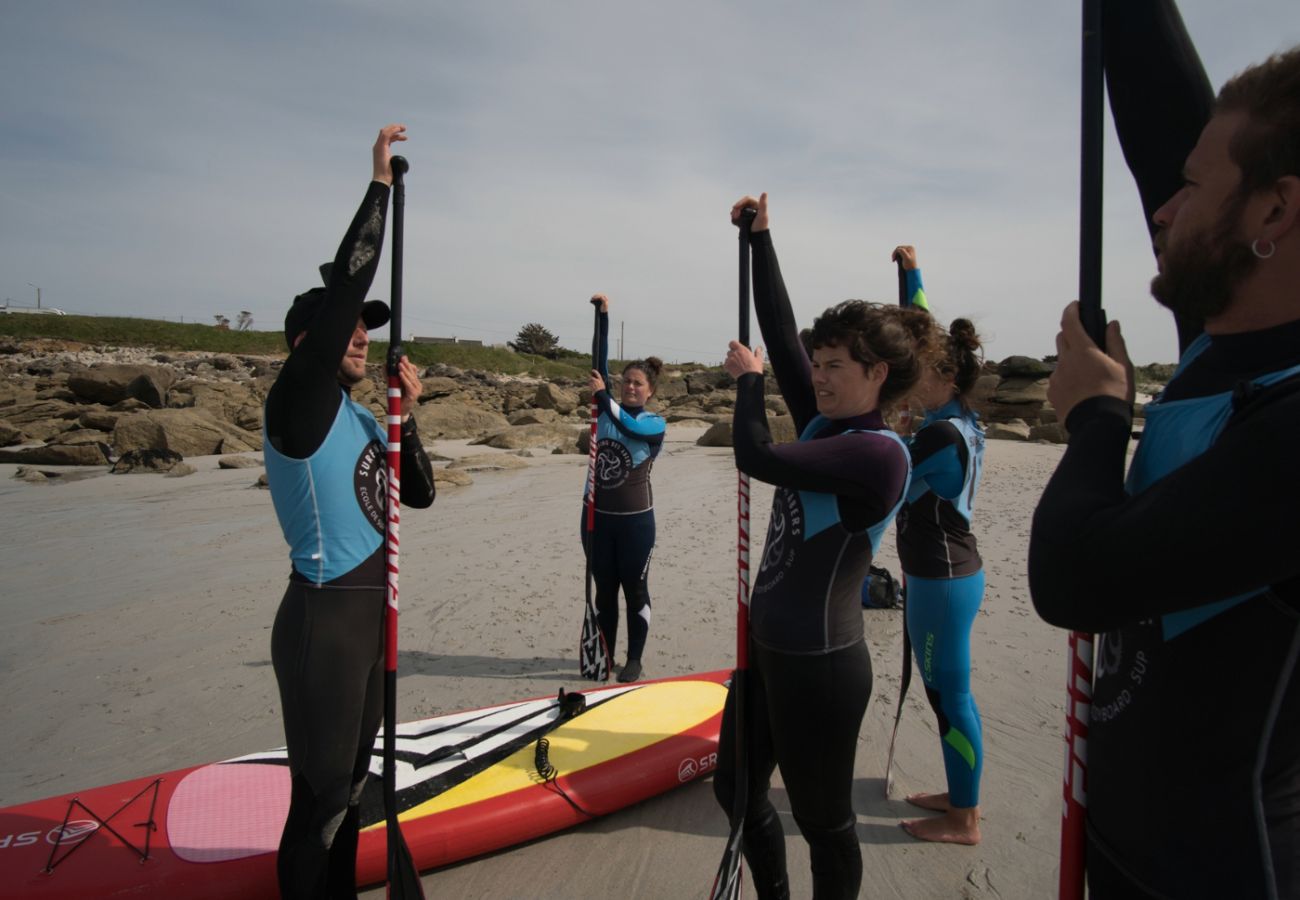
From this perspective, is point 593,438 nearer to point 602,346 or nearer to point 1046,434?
point 602,346

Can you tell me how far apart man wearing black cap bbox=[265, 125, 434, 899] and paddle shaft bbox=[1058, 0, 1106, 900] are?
6.26 feet

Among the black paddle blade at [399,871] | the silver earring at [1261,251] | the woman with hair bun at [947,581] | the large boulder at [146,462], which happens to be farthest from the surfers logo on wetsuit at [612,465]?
the large boulder at [146,462]

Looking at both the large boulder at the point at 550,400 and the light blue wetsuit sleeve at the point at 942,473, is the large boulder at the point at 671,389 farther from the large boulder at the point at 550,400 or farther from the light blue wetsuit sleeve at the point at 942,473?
the light blue wetsuit sleeve at the point at 942,473

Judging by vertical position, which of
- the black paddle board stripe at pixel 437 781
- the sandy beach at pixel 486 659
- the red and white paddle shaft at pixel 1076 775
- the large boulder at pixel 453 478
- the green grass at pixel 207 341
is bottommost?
the sandy beach at pixel 486 659

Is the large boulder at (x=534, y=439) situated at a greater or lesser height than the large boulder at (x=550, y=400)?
lesser

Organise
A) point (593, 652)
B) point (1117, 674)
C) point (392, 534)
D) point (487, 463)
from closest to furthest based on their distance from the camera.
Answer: point (1117, 674), point (392, 534), point (593, 652), point (487, 463)

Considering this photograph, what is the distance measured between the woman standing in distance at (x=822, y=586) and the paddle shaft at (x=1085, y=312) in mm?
865

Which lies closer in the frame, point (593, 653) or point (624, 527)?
point (593, 653)

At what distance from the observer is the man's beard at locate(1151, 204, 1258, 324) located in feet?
3.44

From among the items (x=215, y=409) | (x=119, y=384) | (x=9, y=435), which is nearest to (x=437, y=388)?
(x=215, y=409)

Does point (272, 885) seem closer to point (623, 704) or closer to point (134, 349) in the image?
point (623, 704)

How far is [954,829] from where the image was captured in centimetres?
325

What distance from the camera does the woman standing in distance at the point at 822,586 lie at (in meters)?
2.17

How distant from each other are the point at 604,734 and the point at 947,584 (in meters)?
1.92
